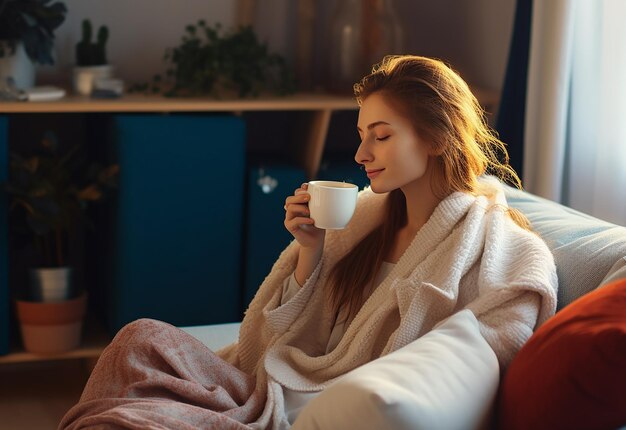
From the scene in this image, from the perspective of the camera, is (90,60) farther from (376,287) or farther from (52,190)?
(376,287)

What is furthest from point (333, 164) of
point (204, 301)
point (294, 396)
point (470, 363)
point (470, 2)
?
point (470, 363)

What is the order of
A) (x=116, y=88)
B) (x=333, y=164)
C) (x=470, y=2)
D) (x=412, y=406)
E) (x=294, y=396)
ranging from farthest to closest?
(x=470, y=2) → (x=333, y=164) → (x=116, y=88) → (x=294, y=396) → (x=412, y=406)

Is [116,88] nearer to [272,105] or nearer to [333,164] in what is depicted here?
[272,105]

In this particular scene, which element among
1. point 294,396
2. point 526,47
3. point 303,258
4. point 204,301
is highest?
point 526,47

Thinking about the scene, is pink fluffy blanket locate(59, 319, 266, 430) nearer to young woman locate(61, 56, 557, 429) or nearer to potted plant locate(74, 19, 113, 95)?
young woman locate(61, 56, 557, 429)

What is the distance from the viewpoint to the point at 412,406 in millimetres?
1258

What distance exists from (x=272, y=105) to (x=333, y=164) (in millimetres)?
336

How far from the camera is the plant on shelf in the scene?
2.83 meters

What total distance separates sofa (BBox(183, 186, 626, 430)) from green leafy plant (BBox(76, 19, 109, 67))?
74.9 inches

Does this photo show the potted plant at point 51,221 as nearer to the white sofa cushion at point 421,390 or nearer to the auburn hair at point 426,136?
the auburn hair at point 426,136

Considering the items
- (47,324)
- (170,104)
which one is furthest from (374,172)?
(47,324)

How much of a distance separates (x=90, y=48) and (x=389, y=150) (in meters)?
1.55

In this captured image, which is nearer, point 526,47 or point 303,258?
point 303,258

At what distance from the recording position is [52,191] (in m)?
2.86
